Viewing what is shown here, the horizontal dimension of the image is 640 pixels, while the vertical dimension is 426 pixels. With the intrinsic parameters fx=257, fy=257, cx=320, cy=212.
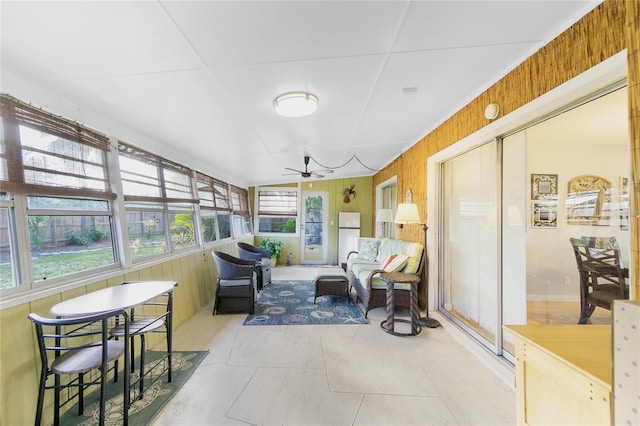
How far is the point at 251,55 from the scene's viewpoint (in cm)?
171

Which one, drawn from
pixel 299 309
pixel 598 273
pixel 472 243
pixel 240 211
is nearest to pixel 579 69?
pixel 598 273

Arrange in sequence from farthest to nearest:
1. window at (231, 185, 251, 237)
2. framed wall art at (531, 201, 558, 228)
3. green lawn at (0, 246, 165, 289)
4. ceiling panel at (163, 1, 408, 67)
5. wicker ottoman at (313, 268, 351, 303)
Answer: window at (231, 185, 251, 237) → wicker ottoman at (313, 268, 351, 303) → framed wall art at (531, 201, 558, 228) → green lawn at (0, 246, 165, 289) → ceiling panel at (163, 1, 408, 67)

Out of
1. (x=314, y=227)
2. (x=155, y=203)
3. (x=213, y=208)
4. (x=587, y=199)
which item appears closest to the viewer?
(x=587, y=199)

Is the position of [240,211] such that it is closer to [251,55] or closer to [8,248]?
[8,248]

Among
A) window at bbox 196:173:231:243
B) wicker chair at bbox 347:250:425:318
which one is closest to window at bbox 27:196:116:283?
window at bbox 196:173:231:243

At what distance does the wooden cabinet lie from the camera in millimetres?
899

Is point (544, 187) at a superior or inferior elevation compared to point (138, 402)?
superior

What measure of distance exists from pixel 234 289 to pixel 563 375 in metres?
3.42

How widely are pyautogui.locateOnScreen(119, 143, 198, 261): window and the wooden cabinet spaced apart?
3435 millimetres

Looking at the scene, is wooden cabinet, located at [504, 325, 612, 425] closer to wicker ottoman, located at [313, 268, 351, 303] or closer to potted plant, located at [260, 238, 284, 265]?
wicker ottoman, located at [313, 268, 351, 303]

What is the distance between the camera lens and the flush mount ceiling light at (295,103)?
224 cm

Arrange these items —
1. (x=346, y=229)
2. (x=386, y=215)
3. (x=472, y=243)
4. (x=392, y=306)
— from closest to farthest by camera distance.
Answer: (x=472, y=243)
(x=392, y=306)
(x=386, y=215)
(x=346, y=229)

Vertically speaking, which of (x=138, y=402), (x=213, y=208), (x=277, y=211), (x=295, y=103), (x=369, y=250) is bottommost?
(x=138, y=402)

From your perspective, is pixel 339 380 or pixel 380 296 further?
pixel 380 296
